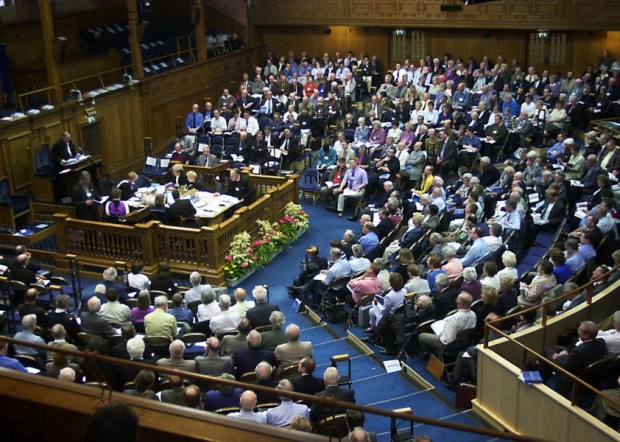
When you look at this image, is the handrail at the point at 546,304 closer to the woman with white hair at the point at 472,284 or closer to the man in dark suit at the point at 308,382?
the woman with white hair at the point at 472,284

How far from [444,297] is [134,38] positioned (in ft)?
37.2

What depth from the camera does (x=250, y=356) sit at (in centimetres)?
796

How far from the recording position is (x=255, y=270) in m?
12.6

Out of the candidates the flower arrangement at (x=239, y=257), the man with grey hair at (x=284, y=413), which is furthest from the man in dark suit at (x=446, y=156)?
the man with grey hair at (x=284, y=413)

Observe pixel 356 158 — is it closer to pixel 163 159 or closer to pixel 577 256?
pixel 163 159

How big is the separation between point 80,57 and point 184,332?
1291 cm

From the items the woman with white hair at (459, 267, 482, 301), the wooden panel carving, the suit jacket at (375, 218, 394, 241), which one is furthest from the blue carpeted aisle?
the wooden panel carving

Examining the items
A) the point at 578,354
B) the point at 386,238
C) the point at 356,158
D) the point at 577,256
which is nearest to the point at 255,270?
the point at 386,238

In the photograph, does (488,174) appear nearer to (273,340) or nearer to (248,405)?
(273,340)

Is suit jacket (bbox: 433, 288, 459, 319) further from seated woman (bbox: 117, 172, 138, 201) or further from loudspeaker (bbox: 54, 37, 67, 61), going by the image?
loudspeaker (bbox: 54, 37, 67, 61)

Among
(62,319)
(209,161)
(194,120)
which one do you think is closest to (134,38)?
(194,120)

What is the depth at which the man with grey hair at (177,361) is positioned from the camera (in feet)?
24.8

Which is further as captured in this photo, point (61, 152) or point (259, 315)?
point (61, 152)

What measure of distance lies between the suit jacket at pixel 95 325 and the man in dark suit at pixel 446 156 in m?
8.36
